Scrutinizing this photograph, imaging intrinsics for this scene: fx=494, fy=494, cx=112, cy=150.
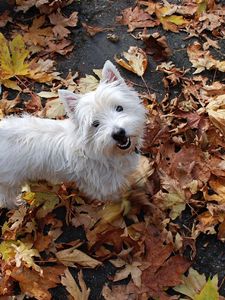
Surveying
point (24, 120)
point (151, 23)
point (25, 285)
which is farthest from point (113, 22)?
point (25, 285)

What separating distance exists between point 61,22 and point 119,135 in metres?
2.42

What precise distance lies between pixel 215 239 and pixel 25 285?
4.79ft

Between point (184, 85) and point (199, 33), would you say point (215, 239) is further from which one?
point (199, 33)

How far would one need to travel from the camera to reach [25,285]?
3.66 metres

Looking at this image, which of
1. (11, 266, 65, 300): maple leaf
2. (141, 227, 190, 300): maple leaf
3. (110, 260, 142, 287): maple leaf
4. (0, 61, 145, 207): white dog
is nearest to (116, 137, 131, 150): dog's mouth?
(0, 61, 145, 207): white dog

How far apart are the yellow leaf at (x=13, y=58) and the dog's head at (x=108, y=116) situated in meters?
1.40

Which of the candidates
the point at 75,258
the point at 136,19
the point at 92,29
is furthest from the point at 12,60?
the point at 75,258

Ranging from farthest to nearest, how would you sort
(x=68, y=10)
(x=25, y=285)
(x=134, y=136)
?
1. (x=68, y=10)
2. (x=25, y=285)
3. (x=134, y=136)

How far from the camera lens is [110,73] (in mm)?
3502

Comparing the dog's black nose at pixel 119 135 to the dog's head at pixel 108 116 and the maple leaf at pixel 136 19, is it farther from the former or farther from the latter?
the maple leaf at pixel 136 19

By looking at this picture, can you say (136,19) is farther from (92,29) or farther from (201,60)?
(201,60)

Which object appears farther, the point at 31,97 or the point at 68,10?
the point at 68,10

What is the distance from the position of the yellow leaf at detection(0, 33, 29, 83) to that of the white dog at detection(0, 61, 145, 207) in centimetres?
103

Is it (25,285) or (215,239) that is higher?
(215,239)
